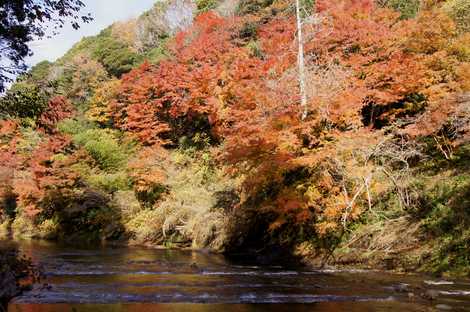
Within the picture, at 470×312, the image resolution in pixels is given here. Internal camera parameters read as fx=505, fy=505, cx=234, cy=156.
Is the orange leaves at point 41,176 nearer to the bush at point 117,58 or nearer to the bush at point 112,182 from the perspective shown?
the bush at point 112,182

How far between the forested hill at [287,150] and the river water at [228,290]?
6.85 ft

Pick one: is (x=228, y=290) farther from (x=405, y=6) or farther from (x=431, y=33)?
(x=405, y=6)

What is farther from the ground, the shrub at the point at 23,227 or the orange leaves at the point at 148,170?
the orange leaves at the point at 148,170

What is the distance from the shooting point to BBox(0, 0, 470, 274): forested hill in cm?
Result: 1617

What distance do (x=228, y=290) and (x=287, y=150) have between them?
652cm

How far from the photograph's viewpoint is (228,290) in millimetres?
12391

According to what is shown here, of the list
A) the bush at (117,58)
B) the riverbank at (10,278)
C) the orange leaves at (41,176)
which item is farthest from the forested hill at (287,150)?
the bush at (117,58)

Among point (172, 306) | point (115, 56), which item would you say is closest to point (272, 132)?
point (172, 306)

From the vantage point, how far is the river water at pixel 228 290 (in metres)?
10.4

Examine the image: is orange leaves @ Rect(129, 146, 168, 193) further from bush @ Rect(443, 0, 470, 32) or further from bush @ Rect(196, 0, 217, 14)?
bush @ Rect(196, 0, 217, 14)

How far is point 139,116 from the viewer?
36969 mm

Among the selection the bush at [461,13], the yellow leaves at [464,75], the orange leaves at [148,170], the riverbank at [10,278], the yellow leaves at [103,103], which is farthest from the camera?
the yellow leaves at [103,103]

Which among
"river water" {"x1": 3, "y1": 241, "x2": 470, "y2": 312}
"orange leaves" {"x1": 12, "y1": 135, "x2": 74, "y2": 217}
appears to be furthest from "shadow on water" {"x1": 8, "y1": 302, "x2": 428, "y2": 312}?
"orange leaves" {"x1": 12, "y1": 135, "x2": 74, "y2": 217}

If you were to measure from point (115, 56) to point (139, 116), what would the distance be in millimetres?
22973
